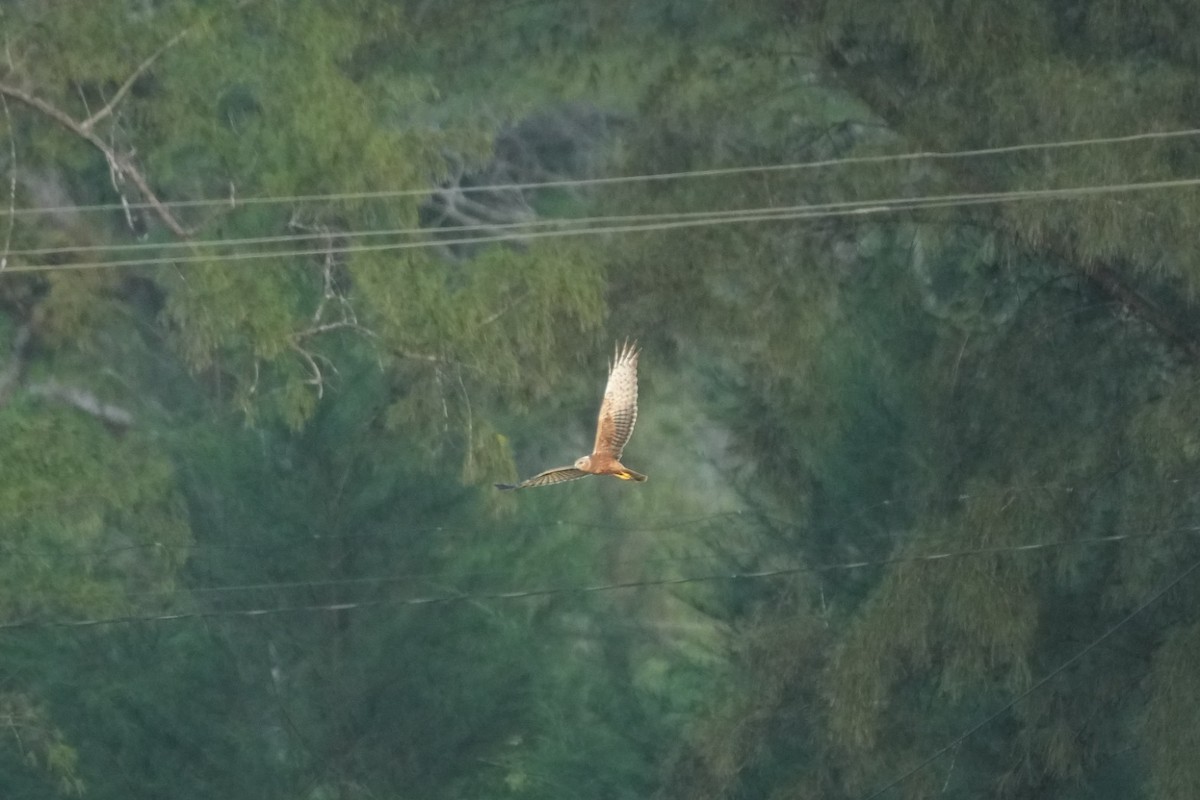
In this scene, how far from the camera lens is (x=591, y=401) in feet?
30.2

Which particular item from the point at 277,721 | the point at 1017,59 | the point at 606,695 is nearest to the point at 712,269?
the point at 1017,59

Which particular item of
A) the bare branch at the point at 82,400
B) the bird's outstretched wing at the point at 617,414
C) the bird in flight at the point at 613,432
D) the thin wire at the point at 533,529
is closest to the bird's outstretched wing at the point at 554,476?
the bird in flight at the point at 613,432

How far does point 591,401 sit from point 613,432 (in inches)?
57.7

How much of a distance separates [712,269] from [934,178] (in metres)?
0.89

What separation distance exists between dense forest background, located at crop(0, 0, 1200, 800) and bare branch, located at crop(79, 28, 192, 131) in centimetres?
2

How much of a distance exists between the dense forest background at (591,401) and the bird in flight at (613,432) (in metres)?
0.79

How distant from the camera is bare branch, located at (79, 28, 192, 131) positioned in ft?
28.7

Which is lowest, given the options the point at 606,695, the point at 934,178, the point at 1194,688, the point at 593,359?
the point at 606,695

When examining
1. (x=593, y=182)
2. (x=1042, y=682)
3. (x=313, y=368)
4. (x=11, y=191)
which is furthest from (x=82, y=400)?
(x=1042, y=682)

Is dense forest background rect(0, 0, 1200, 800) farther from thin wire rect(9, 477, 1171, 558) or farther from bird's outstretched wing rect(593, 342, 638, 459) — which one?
bird's outstretched wing rect(593, 342, 638, 459)

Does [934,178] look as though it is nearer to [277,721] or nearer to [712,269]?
[712,269]

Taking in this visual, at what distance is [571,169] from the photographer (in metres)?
9.32

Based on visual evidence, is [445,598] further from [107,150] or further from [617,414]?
[107,150]

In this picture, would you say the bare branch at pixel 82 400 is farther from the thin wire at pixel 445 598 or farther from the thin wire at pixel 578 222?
the thin wire at pixel 445 598
